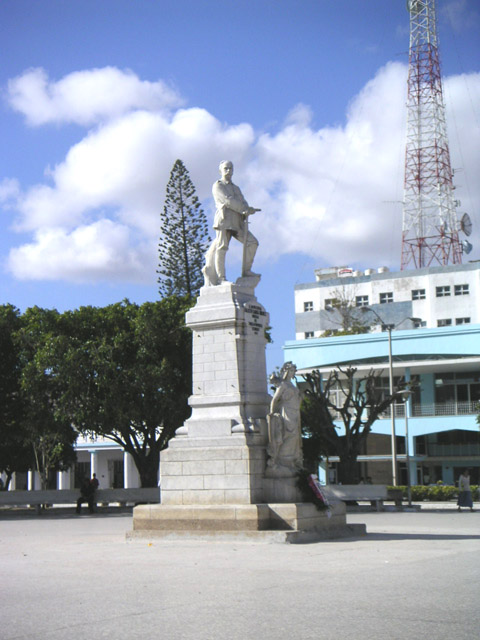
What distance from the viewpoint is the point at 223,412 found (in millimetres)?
16875

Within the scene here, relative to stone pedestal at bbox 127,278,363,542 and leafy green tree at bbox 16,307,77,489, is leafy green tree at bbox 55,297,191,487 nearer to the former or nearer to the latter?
leafy green tree at bbox 16,307,77,489

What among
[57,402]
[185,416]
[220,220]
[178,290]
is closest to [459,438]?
[178,290]

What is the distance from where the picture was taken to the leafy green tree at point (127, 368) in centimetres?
3316

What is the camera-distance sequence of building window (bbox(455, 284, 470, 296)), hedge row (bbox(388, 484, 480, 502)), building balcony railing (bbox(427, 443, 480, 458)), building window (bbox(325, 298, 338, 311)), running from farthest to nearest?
building window (bbox(325, 298, 338, 311)) → building window (bbox(455, 284, 470, 296)) → building balcony railing (bbox(427, 443, 480, 458)) → hedge row (bbox(388, 484, 480, 502))

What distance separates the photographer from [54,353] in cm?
3366

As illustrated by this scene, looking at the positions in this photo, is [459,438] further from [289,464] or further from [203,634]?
[203,634]

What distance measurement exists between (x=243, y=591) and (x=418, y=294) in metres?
57.1

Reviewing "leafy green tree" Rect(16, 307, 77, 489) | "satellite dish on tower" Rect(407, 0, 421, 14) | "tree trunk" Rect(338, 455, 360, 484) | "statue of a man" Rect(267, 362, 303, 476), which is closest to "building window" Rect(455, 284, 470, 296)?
"satellite dish on tower" Rect(407, 0, 421, 14)

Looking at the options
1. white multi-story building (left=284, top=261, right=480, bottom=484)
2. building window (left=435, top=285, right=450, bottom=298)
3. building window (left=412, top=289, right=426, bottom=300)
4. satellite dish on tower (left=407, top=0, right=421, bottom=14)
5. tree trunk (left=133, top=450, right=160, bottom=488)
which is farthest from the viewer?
building window (left=412, top=289, right=426, bottom=300)

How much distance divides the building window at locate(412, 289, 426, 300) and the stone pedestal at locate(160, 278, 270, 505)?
4777 centimetres

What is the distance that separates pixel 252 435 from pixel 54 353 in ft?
61.9

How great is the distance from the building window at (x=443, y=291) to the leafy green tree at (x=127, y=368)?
31.7 metres

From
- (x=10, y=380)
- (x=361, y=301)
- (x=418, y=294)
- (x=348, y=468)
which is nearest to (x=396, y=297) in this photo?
(x=418, y=294)

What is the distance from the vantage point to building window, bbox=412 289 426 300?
6388cm
